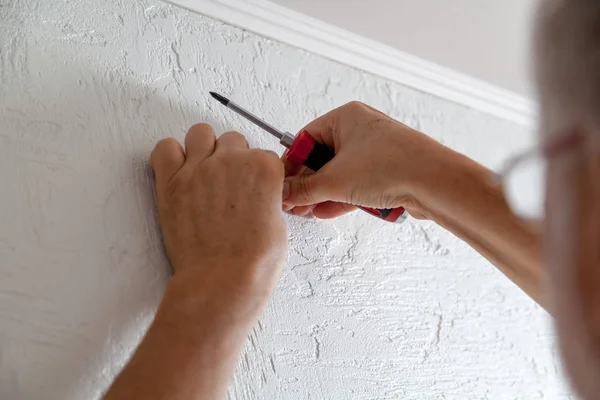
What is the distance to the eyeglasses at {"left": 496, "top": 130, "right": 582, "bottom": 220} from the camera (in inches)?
12.2

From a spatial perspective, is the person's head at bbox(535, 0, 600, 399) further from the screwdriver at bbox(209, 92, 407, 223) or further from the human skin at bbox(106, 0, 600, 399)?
the screwdriver at bbox(209, 92, 407, 223)

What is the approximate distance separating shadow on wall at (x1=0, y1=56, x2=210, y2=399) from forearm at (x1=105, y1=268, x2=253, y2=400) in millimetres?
45

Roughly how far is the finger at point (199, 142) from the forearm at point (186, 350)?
142 millimetres

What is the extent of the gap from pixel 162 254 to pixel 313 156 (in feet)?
0.63

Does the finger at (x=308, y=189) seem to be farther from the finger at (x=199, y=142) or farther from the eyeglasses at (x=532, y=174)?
the eyeglasses at (x=532, y=174)

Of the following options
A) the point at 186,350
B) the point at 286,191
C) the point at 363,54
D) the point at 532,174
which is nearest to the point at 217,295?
the point at 186,350

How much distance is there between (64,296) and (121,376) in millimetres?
96

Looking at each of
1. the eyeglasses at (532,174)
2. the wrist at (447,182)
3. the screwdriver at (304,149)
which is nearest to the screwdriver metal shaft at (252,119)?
the screwdriver at (304,149)

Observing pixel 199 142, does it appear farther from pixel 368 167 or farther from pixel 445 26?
pixel 445 26

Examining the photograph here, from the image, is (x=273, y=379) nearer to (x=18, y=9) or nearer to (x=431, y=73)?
(x=18, y=9)

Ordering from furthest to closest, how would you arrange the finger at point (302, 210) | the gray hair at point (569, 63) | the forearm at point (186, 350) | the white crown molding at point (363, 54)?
the white crown molding at point (363, 54) < the finger at point (302, 210) < the forearm at point (186, 350) < the gray hair at point (569, 63)

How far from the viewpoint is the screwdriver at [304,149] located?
64cm

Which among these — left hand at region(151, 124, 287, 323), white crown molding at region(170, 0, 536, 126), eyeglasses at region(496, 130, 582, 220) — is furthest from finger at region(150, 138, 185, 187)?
eyeglasses at region(496, 130, 582, 220)

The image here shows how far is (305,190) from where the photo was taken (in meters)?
0.64
